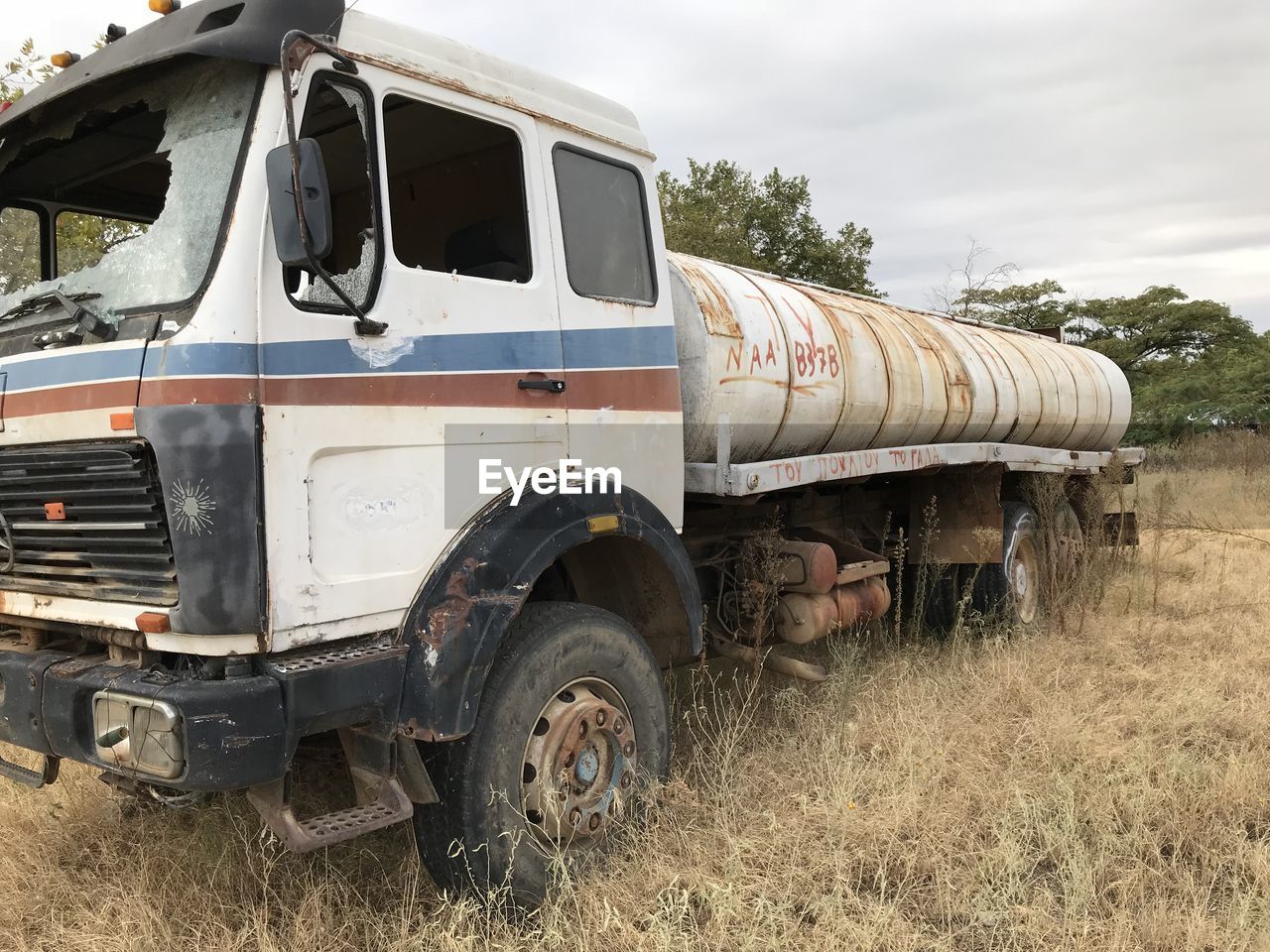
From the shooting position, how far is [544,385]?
11.5 ft

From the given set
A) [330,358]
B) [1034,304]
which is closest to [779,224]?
[1034,304]

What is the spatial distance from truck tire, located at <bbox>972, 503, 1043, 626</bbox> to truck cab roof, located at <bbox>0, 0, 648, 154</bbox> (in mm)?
4645

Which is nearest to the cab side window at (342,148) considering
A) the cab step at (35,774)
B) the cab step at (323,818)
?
the cab step at (323,818)

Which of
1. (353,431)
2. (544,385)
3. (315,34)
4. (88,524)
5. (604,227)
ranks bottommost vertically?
(88,524)

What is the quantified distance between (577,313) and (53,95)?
6.12 feet

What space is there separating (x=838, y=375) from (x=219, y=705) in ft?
11.6

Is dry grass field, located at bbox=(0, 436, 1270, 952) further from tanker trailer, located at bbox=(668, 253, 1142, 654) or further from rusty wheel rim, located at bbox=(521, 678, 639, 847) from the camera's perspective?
tanker trailer, located at bbox=(668, 253, 1142, 654)

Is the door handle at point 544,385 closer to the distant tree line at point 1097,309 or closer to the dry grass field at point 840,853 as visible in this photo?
the dry grass field at point 840,853

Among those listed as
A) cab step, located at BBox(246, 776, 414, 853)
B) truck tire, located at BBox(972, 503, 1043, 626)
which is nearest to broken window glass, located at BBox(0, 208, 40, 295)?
cab step, located at BBox(246, 776, 414, 853)

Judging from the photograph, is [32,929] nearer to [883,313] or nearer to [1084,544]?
[883,313]

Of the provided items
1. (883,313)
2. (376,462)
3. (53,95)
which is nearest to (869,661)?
(883,313)

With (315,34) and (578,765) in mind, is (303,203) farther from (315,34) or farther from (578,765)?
(578,765)

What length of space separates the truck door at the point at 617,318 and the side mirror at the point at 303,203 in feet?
3.74

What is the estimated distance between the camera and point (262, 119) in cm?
284
